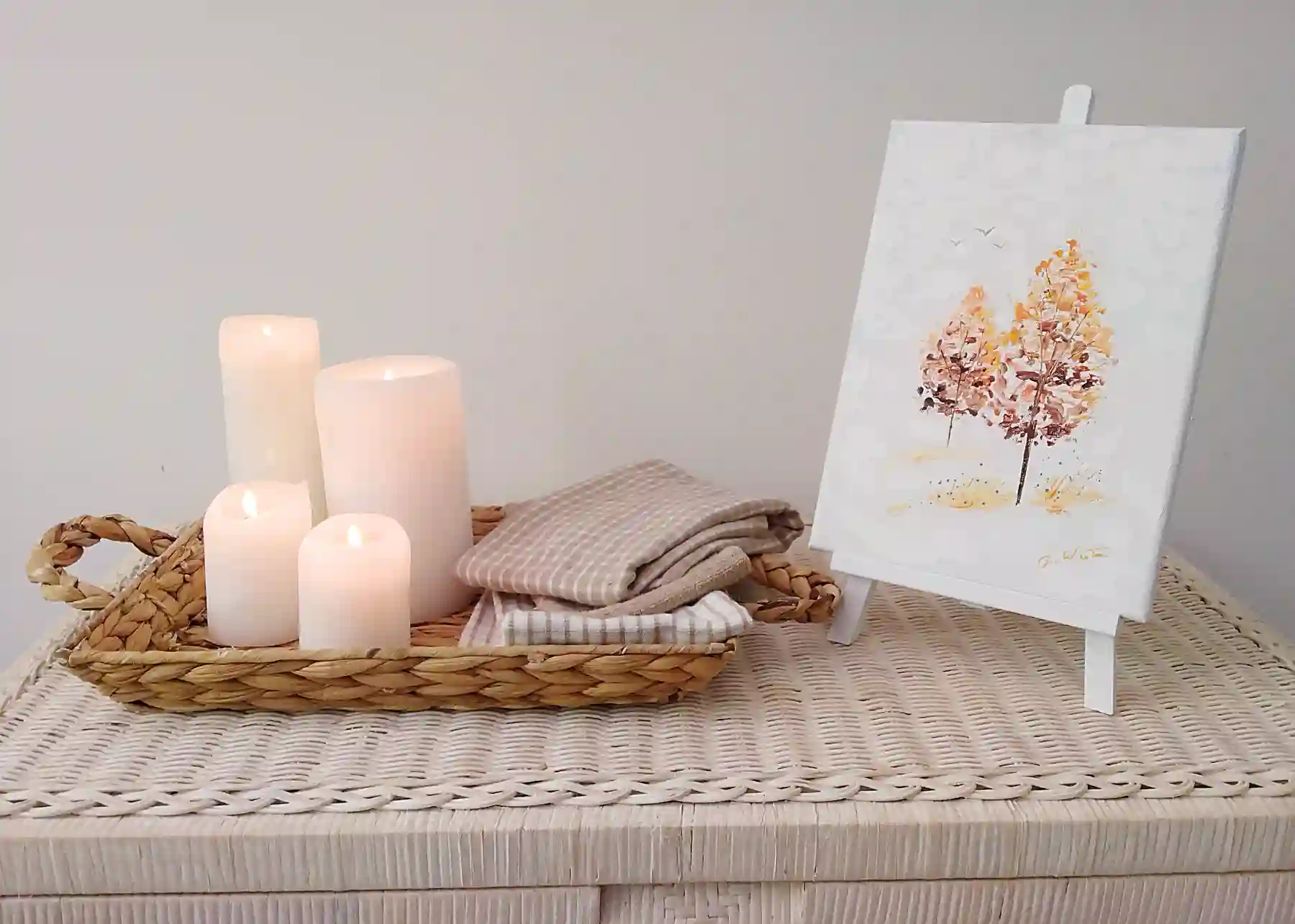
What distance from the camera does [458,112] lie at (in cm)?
117

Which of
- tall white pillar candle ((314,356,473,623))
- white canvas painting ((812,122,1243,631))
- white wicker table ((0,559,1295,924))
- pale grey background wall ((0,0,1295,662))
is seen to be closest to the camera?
white wicker table ((0,559,1295,924))

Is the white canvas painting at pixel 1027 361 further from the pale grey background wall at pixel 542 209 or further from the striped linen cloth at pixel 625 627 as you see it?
the pale grey background wall at pixel 542 209

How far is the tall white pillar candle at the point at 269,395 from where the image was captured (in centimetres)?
93

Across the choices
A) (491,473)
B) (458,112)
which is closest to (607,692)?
(491,473)

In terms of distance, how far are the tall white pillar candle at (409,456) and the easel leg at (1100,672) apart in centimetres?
47

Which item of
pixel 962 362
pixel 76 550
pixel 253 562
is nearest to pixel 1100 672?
pixel 962 362

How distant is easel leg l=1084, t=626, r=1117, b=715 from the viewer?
2.63ft

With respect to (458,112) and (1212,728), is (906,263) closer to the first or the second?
(1212,728)

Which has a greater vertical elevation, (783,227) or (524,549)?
(783,227)

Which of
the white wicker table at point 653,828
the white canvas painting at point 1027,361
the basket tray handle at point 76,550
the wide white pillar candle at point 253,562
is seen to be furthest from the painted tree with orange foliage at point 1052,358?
the basket tray handle at point 76,550

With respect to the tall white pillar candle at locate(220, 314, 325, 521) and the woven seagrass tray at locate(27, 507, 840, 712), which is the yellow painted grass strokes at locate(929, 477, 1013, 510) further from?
the tall white pillar candle at locate(220, 314, 325, 521)

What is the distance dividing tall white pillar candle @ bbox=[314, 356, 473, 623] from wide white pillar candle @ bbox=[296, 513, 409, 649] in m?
0.07

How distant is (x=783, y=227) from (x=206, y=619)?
0.65 meters
